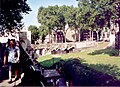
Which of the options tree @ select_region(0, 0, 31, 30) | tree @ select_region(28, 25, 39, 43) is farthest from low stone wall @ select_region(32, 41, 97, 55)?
tree @ select_region(0, 0, 31, 30)

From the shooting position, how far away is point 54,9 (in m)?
99.8

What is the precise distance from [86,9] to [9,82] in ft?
142

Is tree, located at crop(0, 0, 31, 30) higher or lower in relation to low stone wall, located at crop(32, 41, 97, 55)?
higher

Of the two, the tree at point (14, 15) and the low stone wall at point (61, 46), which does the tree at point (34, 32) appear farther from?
the tree at point (14, 15)

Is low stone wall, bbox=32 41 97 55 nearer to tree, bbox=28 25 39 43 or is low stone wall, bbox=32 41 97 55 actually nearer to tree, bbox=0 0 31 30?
tree, bbox=28 25 39 43

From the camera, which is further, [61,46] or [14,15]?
[61,46]

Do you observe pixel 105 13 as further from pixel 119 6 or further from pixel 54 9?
pixel 54 9

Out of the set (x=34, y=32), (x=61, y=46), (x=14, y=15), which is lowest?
(x=61, y=46)

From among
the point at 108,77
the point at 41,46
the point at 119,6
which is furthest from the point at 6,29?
the point at 41,46

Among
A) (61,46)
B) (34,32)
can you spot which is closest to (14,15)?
(61,46)

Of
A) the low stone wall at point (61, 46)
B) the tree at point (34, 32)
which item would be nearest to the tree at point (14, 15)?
the low stone wall at point (61, 46)

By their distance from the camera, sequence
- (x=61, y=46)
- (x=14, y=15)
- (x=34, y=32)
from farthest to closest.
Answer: (x=34, y=32)
(x=61, y=46)
(x=14, y=15)

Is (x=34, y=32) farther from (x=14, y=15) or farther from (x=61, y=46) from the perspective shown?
(x=14, y=15)

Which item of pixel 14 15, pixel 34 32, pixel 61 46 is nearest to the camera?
pixel 14 15
